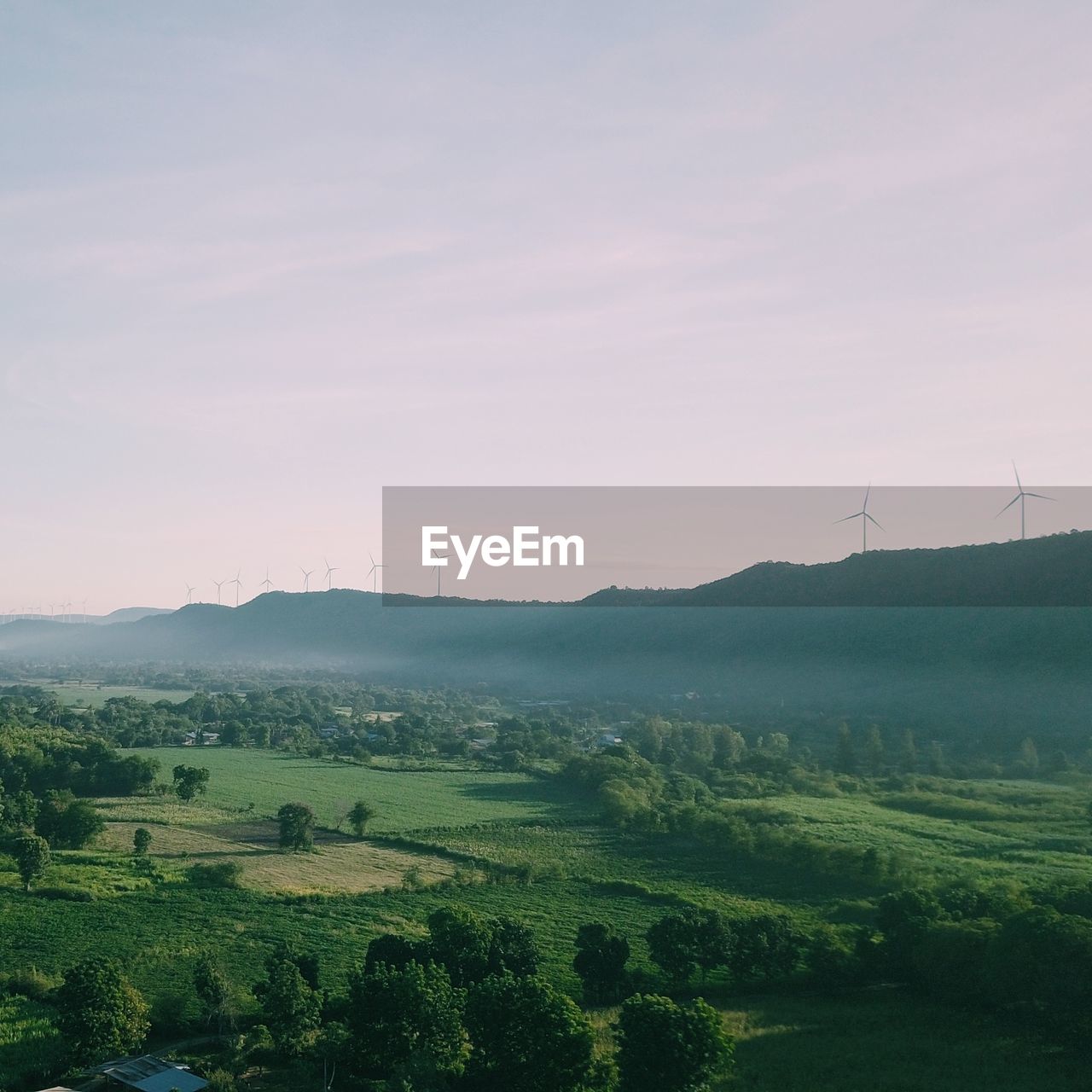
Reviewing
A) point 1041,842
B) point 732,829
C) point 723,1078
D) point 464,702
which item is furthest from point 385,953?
point 464,702

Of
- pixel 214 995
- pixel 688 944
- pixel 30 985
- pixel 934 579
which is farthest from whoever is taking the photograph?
pixel 934 579

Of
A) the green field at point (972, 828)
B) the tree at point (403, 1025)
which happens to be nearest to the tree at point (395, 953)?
the tree at point (403, 1025)

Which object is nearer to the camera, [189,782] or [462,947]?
[462,947]

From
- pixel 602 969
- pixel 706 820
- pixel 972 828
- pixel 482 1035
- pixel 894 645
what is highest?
pixel 894 645

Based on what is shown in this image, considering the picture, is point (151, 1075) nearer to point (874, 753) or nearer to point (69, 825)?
point (69, 825)

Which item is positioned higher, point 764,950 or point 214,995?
point 214,995

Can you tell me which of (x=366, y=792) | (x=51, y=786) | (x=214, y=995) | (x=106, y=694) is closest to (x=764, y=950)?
(x=214, y=995)

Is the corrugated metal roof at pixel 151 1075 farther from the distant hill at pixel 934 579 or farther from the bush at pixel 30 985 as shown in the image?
the distant hill at pixel 934 579
